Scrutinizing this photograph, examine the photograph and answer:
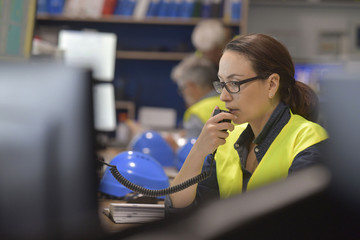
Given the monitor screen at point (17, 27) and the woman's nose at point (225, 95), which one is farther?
the monitor screen at point (17, 27)

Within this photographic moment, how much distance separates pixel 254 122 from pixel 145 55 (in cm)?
392

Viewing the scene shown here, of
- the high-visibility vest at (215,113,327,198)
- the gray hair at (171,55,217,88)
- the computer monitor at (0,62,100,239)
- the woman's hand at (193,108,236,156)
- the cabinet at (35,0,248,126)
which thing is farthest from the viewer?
the cabinet at (35,0,248,126)

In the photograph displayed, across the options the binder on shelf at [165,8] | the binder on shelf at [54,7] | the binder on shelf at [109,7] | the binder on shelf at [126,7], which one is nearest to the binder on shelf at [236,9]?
the binder on shelf at [165,8]

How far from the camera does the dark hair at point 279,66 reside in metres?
1.17

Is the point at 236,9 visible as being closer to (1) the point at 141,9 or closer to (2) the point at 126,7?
(1) the point at 141,9

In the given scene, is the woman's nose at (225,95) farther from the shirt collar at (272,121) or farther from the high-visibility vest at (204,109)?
the high-visibility vest at (204,109)

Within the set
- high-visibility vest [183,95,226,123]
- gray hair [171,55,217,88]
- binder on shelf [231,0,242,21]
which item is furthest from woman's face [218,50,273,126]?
binder on shelf [231,0,242,21]

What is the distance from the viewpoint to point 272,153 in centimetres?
117

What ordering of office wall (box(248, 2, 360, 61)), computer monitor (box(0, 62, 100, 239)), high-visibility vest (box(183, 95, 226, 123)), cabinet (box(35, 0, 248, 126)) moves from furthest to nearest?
office wall (box(248, 2, 360, 61)) → cabinet (box(35, 0, 248, 126)) → high-visibility vest (box(183, 95, 226, 123)) → computer monitor (box(0, 62, 100, 239))

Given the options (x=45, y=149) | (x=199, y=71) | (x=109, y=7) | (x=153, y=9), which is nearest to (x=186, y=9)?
(x=153, y=9)

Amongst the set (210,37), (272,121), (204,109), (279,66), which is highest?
(279,66)

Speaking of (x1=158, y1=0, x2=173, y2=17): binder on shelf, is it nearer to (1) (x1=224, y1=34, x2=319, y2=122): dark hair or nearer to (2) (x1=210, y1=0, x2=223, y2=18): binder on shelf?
(2) (x1=210, y1=0, x2=223, y2=18): binder on shelf

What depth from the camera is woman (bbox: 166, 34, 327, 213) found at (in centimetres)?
116

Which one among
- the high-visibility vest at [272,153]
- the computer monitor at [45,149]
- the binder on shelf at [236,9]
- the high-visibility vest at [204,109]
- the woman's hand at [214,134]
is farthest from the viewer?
the binder on shelf at [236,9]
